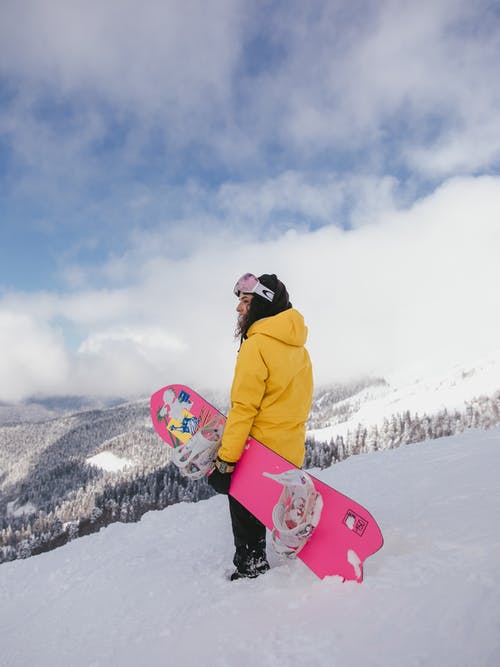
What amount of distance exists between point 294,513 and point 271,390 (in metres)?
1.47

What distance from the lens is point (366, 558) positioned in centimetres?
412

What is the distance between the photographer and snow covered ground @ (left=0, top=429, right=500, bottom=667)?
2.78m

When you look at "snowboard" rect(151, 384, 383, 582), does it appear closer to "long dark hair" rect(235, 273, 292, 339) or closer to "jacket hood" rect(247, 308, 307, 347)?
"jacket hood" rect(247, 308, 307, 347)

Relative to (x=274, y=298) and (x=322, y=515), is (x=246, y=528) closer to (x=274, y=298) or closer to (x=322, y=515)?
(x=322, y=515)

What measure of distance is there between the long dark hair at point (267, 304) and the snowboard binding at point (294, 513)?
6.28 feet

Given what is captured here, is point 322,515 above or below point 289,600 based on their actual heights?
above

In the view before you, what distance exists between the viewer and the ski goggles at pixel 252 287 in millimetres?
4812

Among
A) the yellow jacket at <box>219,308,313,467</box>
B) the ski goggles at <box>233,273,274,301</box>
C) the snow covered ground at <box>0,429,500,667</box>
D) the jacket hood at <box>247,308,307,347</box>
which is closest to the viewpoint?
the snow covered ground at <box>0,429,500,667</box>

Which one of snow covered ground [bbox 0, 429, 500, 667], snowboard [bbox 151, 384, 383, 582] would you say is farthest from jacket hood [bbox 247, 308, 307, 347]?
snow covered ground [bbox 0, 429, 500, 667]

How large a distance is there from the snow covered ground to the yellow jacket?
152 cm

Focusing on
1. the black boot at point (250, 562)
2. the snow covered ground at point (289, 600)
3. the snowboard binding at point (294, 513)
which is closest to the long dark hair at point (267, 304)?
the snowboard binding at point (294, 513)

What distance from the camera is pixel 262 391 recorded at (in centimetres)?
443

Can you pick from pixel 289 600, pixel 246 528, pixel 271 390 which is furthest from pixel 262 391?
pixel 289 600

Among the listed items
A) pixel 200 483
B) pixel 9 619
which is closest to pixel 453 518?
pixel 9 619
